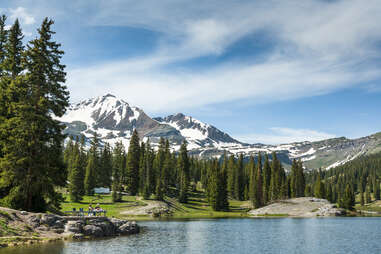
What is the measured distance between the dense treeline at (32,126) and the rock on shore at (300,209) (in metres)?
96.1

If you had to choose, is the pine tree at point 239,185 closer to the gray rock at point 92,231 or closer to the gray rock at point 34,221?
the gray rock at point 92,231

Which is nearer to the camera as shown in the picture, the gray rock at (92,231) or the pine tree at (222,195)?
the gray rock at (92,231)

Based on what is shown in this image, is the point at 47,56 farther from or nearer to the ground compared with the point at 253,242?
farther from the ground

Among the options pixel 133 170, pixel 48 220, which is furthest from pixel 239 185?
pixel 48 220

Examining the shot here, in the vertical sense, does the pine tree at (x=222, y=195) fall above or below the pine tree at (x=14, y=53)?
below

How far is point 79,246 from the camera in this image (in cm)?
4116

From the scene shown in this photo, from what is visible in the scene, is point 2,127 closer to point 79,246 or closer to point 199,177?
point 79,246

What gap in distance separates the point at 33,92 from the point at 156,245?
1055 inches

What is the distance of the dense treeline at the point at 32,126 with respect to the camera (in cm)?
4647

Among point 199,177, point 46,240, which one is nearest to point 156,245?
point 46,240

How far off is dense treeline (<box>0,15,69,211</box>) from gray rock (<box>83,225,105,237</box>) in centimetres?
548

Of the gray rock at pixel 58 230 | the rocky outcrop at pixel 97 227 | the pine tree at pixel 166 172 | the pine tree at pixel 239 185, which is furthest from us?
the pine tree at pixel 239 185

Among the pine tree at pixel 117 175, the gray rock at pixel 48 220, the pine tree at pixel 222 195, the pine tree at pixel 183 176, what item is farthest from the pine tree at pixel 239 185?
the gray rock at pixel 48 220

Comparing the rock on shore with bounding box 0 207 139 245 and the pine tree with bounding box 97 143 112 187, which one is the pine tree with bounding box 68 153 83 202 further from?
the rock on shore with bounding box 0 207 139 245
